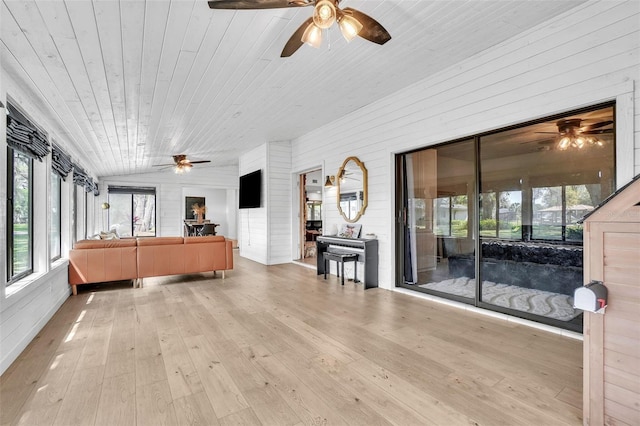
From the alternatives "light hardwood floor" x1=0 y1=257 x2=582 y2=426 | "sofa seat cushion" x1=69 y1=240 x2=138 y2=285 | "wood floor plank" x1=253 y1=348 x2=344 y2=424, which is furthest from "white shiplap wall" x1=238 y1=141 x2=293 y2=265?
"wood floor plank" x1=253 y1=348 x2=344 y2=424

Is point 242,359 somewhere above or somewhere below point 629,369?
below

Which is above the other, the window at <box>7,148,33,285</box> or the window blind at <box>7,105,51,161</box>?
the window blind at <box>7,105,51,161</box>

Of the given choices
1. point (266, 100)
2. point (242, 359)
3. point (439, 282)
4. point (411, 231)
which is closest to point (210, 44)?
point (266, 100)

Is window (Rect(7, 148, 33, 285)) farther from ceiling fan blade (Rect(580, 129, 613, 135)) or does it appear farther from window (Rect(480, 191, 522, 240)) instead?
ceiling fan blade (Rect(580, 129, 613, 135))

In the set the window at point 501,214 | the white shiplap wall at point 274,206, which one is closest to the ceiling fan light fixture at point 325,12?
the window at point 501,214

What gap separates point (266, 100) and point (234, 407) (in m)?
3.73

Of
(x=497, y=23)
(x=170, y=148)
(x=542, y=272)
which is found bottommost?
(x=542, y=272)

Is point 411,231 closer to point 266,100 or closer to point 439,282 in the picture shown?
point 439,282

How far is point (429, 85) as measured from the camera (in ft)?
13.0

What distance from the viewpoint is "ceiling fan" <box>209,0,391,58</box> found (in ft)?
6.18

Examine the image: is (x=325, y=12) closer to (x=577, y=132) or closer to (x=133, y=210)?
(x=577, y=132)

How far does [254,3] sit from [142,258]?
14.1 ft

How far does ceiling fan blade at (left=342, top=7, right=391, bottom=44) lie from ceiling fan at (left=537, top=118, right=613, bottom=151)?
2.10m

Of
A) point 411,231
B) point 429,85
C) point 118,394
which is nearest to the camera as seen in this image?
point 118,394
